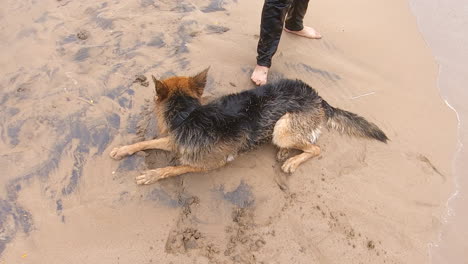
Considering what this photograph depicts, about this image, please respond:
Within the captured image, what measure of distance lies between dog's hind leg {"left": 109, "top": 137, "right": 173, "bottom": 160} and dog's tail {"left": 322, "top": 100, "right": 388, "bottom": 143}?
7.04 ft

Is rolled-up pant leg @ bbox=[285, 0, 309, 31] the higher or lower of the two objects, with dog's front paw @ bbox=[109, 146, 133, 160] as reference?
higher

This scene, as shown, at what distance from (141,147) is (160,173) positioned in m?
0.46

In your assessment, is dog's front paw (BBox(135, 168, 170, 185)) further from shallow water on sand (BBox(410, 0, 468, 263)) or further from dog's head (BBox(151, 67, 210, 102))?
shallow water on sand (BBox(410, 0, 468, 263))

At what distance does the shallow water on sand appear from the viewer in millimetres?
3305

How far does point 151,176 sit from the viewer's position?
3.36 metres

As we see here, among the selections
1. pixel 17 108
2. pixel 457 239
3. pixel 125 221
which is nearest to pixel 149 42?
Answer: pixel 17 108

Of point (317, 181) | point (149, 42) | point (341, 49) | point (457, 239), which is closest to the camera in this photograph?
point (457, 239)

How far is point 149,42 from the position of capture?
483 centimetres

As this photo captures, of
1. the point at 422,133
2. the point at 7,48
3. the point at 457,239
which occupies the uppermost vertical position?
the point at 7,48

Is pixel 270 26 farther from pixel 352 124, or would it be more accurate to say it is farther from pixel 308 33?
pixel 352 124

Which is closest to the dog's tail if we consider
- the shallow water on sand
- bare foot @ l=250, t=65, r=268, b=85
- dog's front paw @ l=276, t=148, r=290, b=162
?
dog's front paw @ l=276, t=148, r=290, b=162

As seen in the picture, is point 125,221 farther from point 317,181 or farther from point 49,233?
point 317,181

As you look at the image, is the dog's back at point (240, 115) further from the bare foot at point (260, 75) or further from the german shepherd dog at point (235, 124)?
the bare foot at point (260, 75)

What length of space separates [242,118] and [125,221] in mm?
1721
